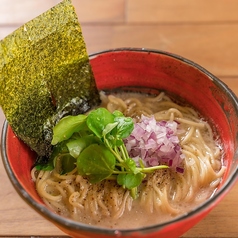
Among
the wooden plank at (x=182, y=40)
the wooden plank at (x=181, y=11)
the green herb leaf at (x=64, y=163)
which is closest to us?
the green herb leaf at (x=64, y=163)

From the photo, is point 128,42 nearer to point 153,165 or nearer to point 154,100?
point 154,100

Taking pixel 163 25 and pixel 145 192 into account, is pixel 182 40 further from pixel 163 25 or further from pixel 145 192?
pixel 145 192

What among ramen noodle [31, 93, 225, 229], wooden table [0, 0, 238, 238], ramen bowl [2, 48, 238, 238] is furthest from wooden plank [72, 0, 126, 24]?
ramen noodle [31, 93, 225, 229]

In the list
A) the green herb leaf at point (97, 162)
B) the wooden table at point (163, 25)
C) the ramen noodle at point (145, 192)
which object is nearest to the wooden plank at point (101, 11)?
the wooden table at point (163, 25)

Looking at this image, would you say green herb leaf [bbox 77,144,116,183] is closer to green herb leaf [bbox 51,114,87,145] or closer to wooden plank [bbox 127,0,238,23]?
green herb leaf [bbox 51,114,87,145]

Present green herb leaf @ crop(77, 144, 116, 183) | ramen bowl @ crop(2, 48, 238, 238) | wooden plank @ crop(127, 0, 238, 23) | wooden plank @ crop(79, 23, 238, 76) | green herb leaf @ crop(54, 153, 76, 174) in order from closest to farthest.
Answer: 1. ramen bowl @ crop(2, 48, 238, 238)
2. green herb leaf @ crop(77, 144, 116, 183)
3. green herb leaf @ crop(54, 153, 76, 174)
4. wooden plank @ crop(79, 23, 238, 76)
5. wooden plank @ crop(127, 0, 238, 23)

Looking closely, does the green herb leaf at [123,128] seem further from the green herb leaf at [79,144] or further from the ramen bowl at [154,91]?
the ramen bowl at [154,91]

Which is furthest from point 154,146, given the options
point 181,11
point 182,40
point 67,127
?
point 181,11
